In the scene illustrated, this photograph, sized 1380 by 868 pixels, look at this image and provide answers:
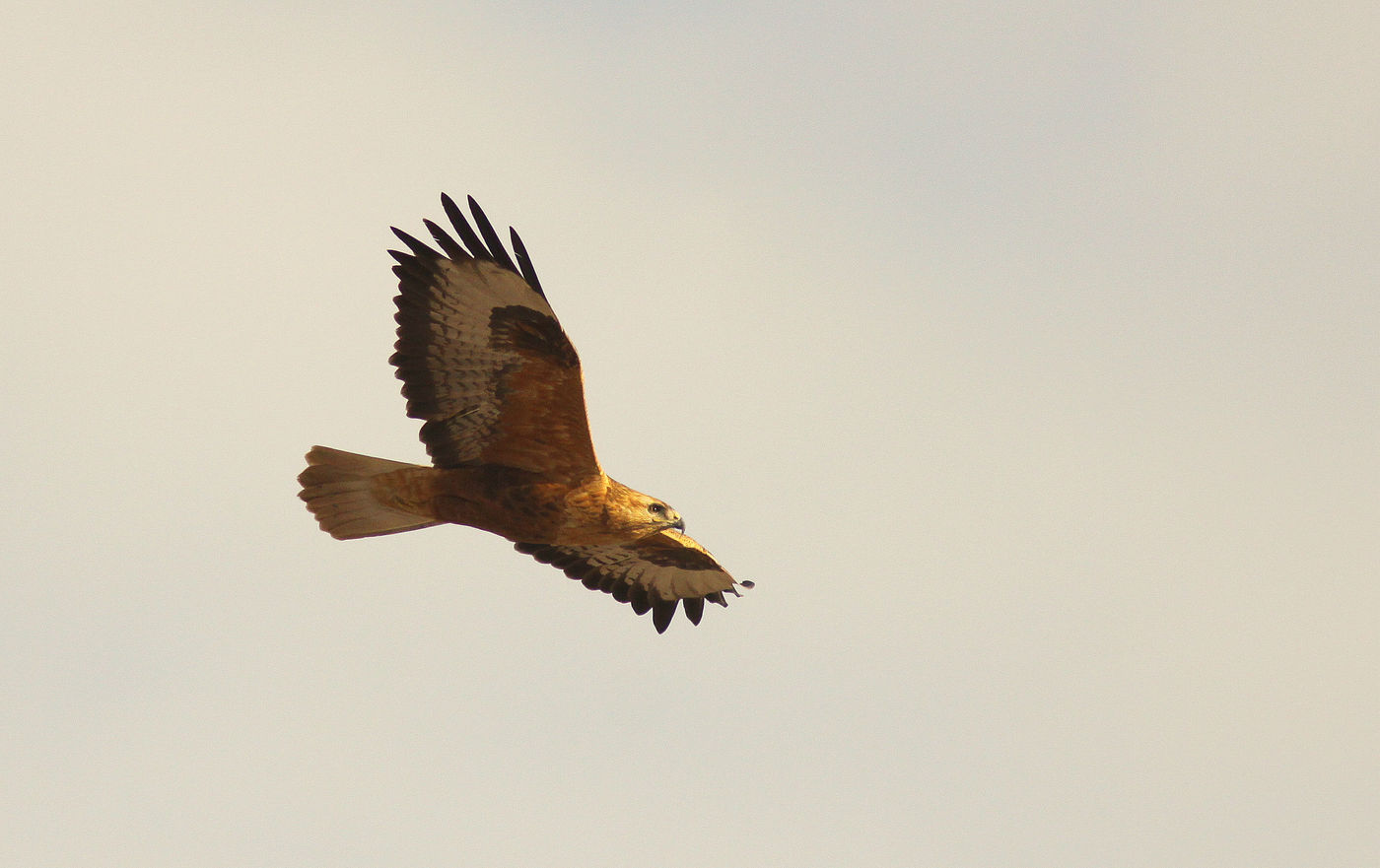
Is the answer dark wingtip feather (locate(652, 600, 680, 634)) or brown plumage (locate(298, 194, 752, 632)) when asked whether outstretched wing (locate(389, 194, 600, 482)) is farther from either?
dark wingtip feather (locate(652, 600, 680, 634))

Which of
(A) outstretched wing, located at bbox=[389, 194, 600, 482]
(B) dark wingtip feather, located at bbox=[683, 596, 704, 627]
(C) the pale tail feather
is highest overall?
(A) outstretched wing, located at bbox=[389, 194, 600, 482]

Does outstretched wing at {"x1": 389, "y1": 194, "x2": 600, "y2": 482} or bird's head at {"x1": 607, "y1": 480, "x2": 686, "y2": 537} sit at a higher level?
outstretched wing at {"x1": 389, "y1": 194, "x2": 600, "y2": 482}

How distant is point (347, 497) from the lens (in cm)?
1455

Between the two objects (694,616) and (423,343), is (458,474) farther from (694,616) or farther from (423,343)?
(694,616)

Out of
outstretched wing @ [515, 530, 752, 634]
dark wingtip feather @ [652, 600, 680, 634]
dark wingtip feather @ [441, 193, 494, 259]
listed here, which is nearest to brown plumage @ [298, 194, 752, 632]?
dark wingtip feather @ [441, 193, 494, 259]

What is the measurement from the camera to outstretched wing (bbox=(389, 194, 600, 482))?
13.8m

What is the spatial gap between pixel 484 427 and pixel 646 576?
3008 mm

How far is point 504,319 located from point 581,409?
884mm

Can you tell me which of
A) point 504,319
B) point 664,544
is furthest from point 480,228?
point 664,544

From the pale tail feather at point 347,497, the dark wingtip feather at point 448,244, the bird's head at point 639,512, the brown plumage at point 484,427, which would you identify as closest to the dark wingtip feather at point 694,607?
the brown plumage at point 484,427

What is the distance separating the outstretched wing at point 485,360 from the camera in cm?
1380

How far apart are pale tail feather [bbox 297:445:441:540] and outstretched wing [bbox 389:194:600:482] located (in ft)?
1.85

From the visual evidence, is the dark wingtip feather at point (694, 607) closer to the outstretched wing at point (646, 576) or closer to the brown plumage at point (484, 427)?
the outstretched wing at point (646, 576)

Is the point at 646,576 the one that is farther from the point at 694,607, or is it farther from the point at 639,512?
the point at 639,512
